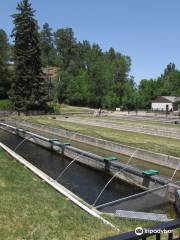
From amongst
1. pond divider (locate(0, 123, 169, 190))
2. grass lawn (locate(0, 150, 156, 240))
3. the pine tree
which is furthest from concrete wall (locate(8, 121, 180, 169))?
the pine tree

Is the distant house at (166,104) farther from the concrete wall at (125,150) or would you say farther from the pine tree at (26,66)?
the concrete wall at (125,150)

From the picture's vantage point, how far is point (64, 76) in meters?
98.1

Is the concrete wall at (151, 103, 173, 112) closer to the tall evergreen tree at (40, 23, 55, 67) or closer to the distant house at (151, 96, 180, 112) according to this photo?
the distant house at (151, 96, 180, 112)

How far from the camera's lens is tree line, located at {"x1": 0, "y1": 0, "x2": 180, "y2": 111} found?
225 feet

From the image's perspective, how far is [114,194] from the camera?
15.3 metres

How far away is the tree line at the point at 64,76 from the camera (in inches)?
2699

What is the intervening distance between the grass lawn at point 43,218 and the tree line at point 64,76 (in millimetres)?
54929

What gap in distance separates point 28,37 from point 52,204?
64483 millimetres

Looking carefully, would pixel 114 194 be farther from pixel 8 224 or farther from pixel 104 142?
pixel 104 142

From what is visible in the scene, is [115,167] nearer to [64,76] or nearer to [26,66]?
[26,66]

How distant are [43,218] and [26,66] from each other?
63.1 metres

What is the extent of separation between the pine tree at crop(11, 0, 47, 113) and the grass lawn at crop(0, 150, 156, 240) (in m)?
54.7

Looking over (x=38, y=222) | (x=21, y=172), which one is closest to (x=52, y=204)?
(x=38, y=222)

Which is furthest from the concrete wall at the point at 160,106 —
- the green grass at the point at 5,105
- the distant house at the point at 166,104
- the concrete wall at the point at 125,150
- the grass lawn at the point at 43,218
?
the grass lawn at the point at 43,218
